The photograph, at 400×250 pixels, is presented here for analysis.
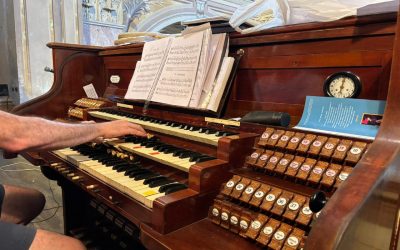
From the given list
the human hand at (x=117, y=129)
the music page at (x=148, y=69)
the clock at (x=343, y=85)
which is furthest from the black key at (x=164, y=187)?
the music page at (x=148, y=69)

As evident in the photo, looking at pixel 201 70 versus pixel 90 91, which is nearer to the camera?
pixel 201 70

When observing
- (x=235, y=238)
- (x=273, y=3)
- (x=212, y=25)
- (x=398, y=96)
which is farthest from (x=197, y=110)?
(x=398, y=96)

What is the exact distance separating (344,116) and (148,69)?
1.08m

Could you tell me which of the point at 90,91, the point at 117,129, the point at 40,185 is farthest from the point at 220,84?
the point at 40,185

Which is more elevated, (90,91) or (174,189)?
(90,91)

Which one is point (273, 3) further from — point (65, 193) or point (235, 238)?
point (65, 193)

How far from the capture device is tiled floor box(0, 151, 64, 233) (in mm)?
2355

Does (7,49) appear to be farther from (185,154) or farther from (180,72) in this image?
(185,154)

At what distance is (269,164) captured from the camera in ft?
2.84

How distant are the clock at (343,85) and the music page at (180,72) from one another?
0.57 m

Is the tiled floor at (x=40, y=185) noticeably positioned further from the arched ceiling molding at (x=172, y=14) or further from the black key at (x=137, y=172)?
the arched ceiling molding at (x=172, y=14)

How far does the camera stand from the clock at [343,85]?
3.04 feet

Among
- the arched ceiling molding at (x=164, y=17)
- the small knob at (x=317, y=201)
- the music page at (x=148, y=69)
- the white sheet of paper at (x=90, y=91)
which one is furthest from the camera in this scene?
the arched ceiling molding at (x=164, y=17)

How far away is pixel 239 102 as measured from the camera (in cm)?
133
